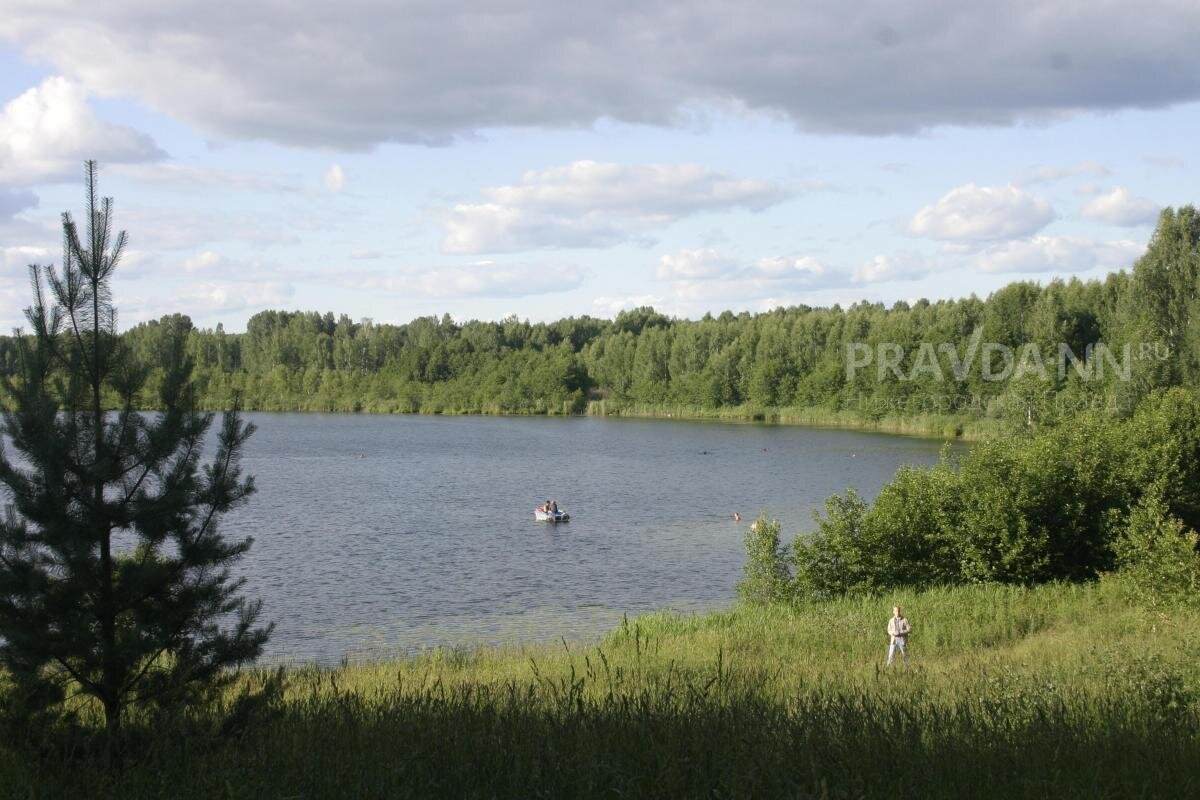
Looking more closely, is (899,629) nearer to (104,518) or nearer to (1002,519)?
(1002,519)

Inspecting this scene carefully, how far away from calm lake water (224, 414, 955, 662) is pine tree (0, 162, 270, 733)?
12.0 meters

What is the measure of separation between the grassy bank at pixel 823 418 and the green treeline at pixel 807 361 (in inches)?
16.2

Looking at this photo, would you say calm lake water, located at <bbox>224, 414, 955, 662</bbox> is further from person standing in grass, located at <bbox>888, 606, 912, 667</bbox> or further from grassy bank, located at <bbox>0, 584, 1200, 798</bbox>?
grassy bank, located at <bbox>0, 584, 1200, 798</bbox>

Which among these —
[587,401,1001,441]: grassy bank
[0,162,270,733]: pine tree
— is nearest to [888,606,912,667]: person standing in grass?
[0,162,270,733]: pine tree

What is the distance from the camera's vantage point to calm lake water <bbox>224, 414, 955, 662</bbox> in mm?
28375

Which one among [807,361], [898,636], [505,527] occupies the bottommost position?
[505,527]

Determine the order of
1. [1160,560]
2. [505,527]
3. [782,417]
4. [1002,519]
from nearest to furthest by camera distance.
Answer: [1160,560]
[1002,519]
[505,527]
[782,417]

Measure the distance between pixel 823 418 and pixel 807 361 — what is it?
17.9 m

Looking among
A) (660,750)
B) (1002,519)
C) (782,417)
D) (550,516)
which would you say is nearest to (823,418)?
(782,417)

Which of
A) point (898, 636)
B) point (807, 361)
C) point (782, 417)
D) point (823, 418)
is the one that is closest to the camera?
point (898, 636)

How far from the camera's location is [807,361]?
13250 centimetres

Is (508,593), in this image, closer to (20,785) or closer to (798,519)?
(798,519)

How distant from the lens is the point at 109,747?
6672 mm

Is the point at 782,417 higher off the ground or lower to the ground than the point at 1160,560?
lower
